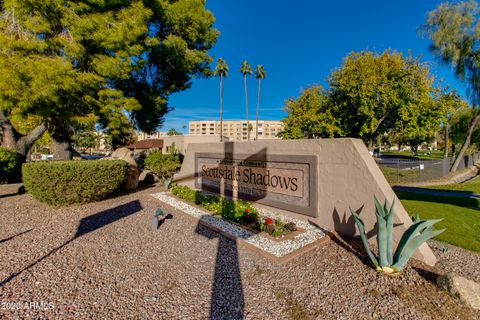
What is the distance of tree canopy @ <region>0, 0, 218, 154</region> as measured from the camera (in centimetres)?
743

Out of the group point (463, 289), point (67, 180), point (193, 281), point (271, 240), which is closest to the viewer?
point (463, 289)

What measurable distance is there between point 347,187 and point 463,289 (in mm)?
2279

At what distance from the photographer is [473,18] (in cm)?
1427

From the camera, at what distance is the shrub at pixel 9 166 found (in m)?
10.3

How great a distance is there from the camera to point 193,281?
3.27 meters

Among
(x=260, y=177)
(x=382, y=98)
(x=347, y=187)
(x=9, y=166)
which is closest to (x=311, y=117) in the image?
(x=382, y=98)

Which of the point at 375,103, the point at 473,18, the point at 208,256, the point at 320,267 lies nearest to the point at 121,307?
the point at 208,256

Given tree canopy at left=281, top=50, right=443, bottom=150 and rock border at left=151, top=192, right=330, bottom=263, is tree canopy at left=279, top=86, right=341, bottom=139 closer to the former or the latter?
tree canopy at left=281, top=50, right=443, bottom=150

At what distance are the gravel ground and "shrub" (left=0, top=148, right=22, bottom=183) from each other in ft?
26.4

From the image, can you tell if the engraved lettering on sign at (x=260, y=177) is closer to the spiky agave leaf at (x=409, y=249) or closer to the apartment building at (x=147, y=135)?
the spiky agave leaf at (x=409, y=249)

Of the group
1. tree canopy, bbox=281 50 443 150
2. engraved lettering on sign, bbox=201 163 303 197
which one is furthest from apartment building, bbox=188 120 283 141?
engraved lettering on sign, bbox=201 163 303 197

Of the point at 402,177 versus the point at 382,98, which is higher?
the point at 382,98

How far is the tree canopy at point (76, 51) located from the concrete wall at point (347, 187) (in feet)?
26.1

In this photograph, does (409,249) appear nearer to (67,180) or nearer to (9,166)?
(67,180)
